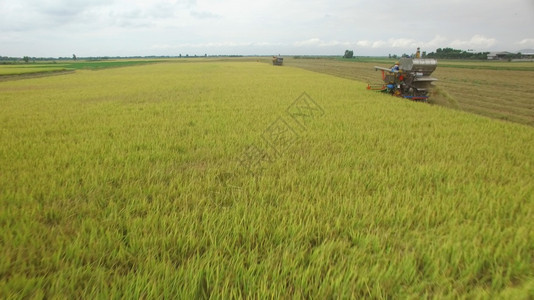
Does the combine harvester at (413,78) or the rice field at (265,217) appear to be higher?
the combine harvester at (413,78)

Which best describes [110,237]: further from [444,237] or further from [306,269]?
[444,237]

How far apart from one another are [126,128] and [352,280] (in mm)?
5267

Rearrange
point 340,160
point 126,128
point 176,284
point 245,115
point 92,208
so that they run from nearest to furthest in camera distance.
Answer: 1. point 176,284
2. point 92,208
3. point 340,160
4. point 126,128
5. point 245,115

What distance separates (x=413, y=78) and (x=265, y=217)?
9.70m

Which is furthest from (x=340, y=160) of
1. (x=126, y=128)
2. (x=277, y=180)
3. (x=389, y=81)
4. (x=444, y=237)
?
(x=389, y=81)

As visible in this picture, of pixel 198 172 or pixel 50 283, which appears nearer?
pixel 50 283

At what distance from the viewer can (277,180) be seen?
9.35 feet

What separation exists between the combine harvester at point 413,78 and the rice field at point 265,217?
5.31 m

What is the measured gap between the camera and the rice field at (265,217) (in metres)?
1.43

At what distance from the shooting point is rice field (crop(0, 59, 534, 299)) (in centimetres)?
143

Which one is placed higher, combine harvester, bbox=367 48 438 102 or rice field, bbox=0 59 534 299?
combine harvester, bbox=367 48 438 102

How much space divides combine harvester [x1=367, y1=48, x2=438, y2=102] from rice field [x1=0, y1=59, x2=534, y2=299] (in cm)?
531

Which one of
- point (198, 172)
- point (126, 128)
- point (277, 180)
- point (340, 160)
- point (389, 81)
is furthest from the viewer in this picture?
point (389, 81)

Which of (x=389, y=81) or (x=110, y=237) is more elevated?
(x=389, y=81)
